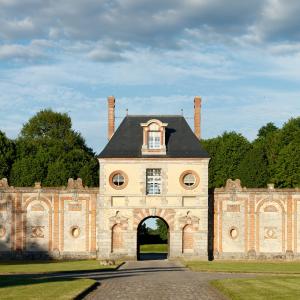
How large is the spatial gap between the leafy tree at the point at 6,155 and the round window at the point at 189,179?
2683 centimetres

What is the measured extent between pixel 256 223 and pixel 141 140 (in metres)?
9.72

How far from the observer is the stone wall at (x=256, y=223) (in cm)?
5000

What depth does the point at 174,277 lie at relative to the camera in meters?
31.6

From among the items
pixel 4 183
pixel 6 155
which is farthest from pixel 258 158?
pixel 4 183

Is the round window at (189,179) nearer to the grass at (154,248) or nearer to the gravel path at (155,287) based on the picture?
the gravel path at (155,287)

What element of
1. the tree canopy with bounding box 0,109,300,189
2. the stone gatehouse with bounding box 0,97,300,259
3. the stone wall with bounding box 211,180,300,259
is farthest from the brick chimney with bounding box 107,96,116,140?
the tree canopy with bounding box 0,109,300,189

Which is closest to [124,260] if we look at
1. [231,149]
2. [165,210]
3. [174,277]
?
[165,210]

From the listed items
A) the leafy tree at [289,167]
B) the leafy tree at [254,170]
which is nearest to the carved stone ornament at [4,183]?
the leafy tree at [254,170]

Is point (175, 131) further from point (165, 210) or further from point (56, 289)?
point (56, 289)

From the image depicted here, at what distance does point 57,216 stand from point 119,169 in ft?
18.4

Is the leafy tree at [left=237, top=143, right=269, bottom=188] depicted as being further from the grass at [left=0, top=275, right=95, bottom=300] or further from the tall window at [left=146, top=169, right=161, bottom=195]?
the grass at [left=0, top=275, right=95, bottom=300]

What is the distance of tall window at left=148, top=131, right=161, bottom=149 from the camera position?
161ft

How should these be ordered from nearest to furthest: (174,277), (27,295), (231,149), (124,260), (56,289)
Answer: (27,295) < (56,289) < (174,277) < (124,260) < (231,149)

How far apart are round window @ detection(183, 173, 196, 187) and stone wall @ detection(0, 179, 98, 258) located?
20.6 feet
